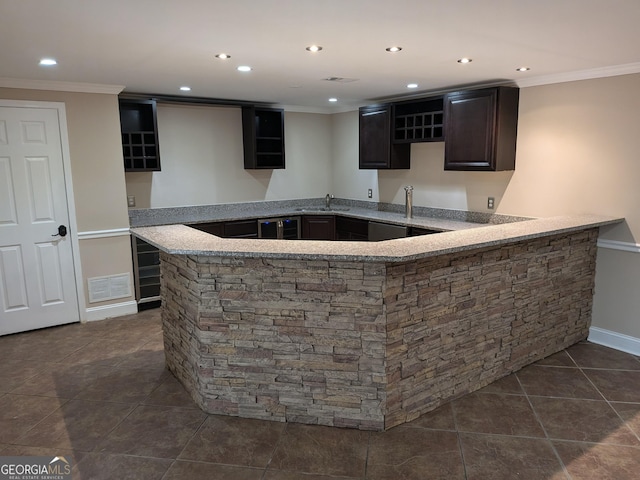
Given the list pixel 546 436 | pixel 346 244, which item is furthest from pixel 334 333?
pixel 546 436

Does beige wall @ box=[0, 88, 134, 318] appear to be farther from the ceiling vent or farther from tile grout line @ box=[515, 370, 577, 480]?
tile grout line @ box=[515, 370, 577, 480]

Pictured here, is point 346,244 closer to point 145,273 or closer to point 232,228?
point 232,228

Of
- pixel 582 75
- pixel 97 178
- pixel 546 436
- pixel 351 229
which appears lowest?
pixel 546 436

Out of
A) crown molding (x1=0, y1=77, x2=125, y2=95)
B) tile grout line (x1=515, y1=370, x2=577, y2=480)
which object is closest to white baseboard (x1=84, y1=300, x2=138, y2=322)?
crown molding (x1=0, y1=77, x2=125, y2=95)

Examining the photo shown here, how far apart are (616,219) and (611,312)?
81cm

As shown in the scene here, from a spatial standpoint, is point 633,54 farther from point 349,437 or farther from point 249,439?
point 249,439

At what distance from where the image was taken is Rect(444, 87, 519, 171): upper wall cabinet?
14.1 feet

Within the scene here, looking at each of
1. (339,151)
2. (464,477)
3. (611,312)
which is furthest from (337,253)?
(339,151)

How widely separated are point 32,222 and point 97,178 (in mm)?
700

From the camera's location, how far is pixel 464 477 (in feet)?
7.85

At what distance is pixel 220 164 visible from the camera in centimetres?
584

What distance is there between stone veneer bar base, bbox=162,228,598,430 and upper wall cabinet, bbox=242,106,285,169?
2.93 m

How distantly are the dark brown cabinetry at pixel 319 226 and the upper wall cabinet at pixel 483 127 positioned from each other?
6.03ft

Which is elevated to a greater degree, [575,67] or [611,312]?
[575,67]
